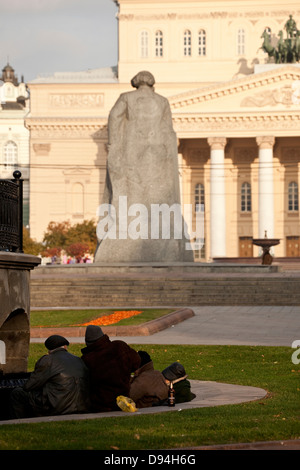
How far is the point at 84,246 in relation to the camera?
264 ft

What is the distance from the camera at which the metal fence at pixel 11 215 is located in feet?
38.7

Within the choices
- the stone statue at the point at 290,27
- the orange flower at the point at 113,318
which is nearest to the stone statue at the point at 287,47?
the stone statue at the point at 290,27

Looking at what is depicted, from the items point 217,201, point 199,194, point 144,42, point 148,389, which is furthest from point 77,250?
point 148,389

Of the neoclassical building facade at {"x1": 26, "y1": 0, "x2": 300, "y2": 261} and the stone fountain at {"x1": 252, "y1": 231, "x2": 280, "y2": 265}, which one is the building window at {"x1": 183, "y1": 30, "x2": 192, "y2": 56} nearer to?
the neoclassical building facade at {"x1": 26, "y1": 0, "x2": 300, "y2": 261}

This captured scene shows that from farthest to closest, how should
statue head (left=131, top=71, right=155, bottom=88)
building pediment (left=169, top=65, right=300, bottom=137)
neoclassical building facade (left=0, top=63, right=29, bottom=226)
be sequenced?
neoclassical building facade (left=0, top=63, right=29, bottom=226) → building pediment (left=169, top=65, right=300, bottom=137) → statue head (left=131, top=71, right=155, bottom=88)

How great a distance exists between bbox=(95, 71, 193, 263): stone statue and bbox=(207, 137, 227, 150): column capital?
2137 inches

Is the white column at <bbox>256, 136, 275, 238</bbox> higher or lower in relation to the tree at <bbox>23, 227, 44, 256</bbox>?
higher

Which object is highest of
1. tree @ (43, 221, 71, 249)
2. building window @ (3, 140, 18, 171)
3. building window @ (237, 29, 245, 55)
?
building window @ (237, 29, 245, 55)

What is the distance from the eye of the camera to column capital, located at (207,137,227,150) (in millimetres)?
90500

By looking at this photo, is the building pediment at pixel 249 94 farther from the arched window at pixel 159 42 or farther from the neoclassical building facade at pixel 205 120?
the arched window at pixel 159 42

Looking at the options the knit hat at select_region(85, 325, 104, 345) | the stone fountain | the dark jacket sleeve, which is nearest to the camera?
the dark jacket sleeve

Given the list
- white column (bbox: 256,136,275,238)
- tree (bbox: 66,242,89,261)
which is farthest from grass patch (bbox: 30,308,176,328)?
white column (bbox: 256,136,275,238)

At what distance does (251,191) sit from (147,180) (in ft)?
202

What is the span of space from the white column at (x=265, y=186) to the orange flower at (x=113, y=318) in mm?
64821
